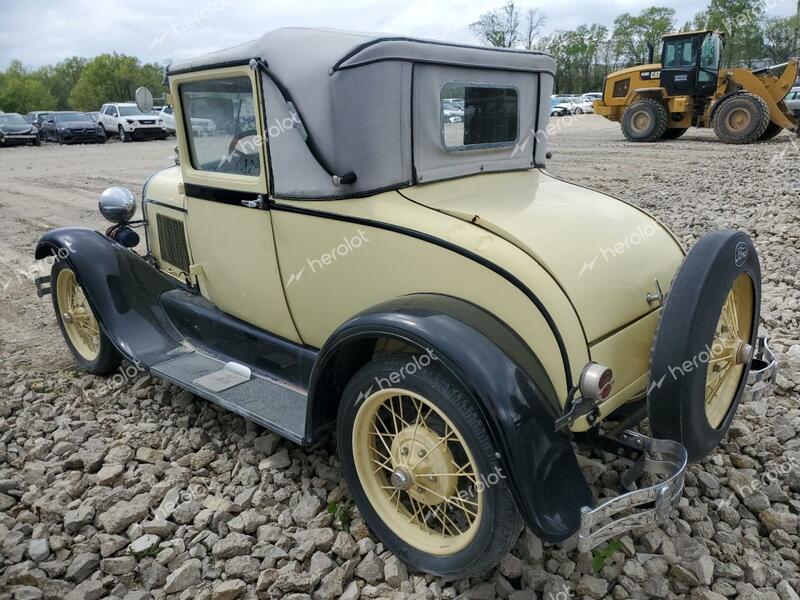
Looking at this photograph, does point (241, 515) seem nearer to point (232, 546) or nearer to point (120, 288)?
point (232, 546)

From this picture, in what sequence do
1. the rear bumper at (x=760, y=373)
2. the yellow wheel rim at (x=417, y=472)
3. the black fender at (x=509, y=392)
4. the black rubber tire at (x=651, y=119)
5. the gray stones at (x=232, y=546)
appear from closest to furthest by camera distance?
the black fender at (x=509, y=392)
the yellow wheel rim at (x=417, y=472)
the gray stones at (x=232, y=546)
the rear bumper at (x=760, y=373)
the black rubber tire at (x=651, y=119)

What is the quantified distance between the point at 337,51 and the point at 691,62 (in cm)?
1455

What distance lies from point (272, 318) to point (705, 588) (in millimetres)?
2252

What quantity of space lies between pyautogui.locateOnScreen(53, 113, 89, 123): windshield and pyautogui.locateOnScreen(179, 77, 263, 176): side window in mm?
25766

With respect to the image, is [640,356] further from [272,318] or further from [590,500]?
[272,318]

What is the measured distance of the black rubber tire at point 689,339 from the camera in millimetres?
2182

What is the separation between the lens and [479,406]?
79.2 inches

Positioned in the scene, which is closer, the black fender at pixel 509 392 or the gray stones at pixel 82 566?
the black fender at pixel 509 392

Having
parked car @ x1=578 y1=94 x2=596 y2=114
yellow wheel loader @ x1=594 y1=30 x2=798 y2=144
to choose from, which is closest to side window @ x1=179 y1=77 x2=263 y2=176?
yellow wheel loader @ x1=594 y1=30 x2=798 y2=144

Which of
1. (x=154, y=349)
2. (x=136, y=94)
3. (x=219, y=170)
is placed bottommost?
(x=154, y=349)

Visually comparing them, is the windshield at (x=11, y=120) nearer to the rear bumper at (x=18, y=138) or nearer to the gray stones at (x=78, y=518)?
the rear bumper at (x=18, y=138)

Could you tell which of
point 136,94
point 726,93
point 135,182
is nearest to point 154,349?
point 136,94

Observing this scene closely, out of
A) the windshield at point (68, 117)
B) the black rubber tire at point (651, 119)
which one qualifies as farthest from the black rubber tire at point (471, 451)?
the windshield at point (68, 117)

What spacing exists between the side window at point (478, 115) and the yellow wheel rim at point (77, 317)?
8.66 feet
